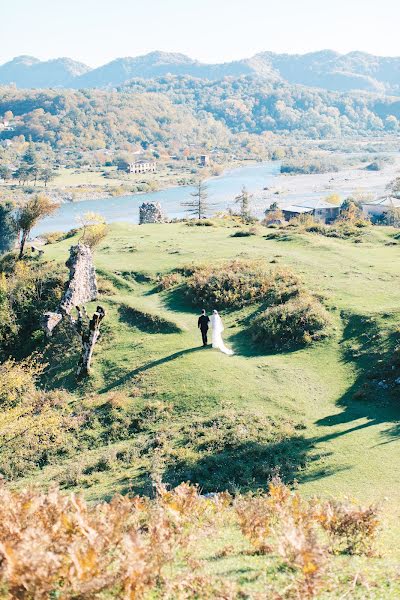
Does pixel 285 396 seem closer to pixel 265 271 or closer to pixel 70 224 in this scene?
pixel 265 271

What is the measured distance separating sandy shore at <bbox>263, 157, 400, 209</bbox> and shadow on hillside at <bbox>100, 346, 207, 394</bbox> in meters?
108

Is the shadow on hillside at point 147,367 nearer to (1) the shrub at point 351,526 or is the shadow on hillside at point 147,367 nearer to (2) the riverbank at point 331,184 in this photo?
(1) the shrub at point 351,526

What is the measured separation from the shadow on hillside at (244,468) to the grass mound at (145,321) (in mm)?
12587

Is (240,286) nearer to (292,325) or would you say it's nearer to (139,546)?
(292,325)

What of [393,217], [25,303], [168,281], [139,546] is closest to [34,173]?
[393,217]

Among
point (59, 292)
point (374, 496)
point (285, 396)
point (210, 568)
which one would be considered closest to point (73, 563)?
point (210, 568)

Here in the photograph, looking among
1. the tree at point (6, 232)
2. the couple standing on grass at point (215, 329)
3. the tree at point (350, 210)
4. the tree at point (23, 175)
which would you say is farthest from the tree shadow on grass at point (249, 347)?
the tree at point (23, 175)

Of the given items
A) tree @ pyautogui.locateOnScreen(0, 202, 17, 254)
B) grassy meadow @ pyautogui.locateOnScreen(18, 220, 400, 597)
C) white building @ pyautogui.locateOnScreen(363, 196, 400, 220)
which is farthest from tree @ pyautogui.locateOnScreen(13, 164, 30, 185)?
grassy meadow @ pyautogui.locateOnScreen(18, 220, 400, 597)

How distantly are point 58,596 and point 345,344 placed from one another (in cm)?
2056

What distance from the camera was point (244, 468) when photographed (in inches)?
711

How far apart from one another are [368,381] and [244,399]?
5.12 metres

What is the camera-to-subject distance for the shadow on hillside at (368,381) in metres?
20.5

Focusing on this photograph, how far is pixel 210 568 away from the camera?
10.1 metres

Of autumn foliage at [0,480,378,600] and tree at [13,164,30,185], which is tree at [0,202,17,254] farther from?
tree at [13,164,30,185]
